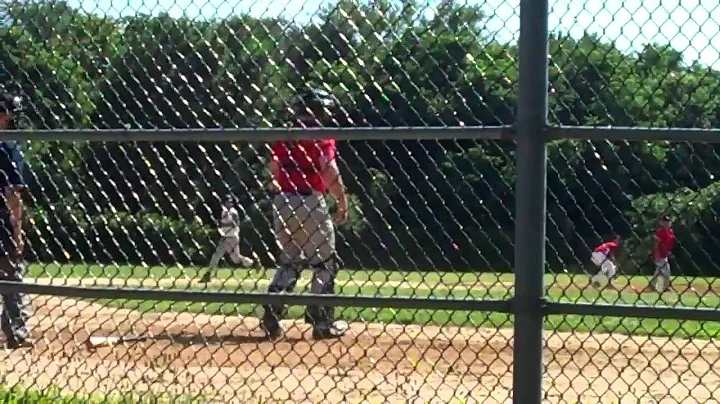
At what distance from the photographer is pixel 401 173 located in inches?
224

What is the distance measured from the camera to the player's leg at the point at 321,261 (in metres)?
5.71

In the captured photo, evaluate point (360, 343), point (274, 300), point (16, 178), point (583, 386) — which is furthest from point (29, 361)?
point (583, 386)

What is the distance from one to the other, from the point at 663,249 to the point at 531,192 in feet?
7.63

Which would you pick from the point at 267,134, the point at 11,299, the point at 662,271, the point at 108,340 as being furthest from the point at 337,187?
the point at 662,271

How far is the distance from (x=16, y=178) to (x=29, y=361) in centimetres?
107

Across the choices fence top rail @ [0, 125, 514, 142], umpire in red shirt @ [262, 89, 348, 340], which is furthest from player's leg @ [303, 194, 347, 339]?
fence top rail @ [0, 125, 514, 142]

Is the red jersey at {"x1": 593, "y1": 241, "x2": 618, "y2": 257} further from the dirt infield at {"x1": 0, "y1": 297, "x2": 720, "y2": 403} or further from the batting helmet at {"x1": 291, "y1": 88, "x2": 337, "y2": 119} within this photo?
the batting helmet at {"x1": 291, "y1": 88, "x2": 337, "y2": 119}

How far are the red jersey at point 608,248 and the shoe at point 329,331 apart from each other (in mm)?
1641

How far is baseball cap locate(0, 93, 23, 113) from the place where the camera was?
5.70m

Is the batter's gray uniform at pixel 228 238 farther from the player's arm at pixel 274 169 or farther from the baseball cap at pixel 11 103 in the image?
the baseball cap at pixel 11 103

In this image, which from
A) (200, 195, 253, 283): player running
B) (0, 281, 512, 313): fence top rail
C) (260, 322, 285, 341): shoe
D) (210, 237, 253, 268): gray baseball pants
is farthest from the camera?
(210, 237, 253, 268): gray baseball pants

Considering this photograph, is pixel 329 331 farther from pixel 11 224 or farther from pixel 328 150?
pixel 11 224

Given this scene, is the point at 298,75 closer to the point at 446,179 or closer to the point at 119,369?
the point at 446,179

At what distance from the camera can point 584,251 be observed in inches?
229
